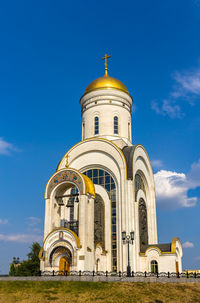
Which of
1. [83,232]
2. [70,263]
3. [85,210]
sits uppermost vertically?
[85,210]

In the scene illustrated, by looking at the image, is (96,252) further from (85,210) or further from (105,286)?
(105,286)

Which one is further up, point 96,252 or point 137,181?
point 137,181

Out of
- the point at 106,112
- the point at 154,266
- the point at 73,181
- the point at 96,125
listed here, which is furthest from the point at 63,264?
the point at 106,112

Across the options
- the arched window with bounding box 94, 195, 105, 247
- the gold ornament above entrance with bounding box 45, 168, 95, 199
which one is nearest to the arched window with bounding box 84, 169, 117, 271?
the arched window with bounding box 94, 195, 105, 247

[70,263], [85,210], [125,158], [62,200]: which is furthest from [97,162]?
[70,263]

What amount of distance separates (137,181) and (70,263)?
9.90 meters

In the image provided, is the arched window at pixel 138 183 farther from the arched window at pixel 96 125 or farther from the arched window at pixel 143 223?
the arched window at pixel 96 125

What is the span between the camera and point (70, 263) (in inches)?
844

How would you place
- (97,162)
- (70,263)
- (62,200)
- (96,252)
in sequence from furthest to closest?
(97,162)
(62,200)
(96,252)
(70,263)

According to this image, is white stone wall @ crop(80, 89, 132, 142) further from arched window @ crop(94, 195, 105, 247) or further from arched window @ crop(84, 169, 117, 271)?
arched window @ crop(94, 195, 105, 247)

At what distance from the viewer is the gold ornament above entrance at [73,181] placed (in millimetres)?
22859

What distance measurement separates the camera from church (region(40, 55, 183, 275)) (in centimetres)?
2208

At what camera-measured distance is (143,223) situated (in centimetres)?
2761

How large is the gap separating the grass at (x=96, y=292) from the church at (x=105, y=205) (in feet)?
12.2
